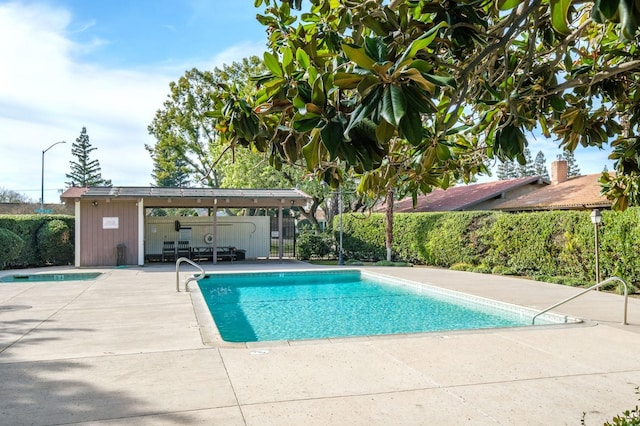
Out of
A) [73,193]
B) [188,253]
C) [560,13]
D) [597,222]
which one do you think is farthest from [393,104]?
[188,253]

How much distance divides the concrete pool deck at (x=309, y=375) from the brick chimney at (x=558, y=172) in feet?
56.1

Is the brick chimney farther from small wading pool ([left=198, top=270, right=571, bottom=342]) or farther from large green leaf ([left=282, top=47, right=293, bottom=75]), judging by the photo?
large green leaf ([left=282, top=47, right=293, bottom=75])

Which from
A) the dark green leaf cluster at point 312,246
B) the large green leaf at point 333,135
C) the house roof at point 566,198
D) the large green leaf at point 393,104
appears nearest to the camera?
the large green leaf at point 393,104

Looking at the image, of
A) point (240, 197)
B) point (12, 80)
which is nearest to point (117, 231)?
point (240, 197)

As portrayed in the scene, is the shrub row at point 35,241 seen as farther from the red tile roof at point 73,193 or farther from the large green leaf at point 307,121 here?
the large green leaf at point 307,121

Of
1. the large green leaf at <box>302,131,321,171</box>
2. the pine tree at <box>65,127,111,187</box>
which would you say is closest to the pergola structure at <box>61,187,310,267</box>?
the large green leaf at <box>302,131,321,171</box>

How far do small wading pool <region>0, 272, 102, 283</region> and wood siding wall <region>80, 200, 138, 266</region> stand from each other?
2.56 meters

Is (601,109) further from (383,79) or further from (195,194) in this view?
(195,194)

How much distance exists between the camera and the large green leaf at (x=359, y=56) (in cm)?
164

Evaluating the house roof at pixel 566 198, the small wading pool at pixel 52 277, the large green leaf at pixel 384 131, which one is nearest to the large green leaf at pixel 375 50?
the large green leaf at pixel 384 131

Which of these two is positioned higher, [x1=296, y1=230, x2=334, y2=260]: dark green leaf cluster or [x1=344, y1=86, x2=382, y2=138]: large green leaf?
[x1=344, y1=86, x2=382, y2=138]: large green leaf

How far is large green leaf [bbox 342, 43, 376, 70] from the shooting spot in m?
1.64

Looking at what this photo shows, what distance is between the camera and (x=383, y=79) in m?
1.62

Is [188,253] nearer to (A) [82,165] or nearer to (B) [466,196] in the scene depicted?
(B) [466,196]
